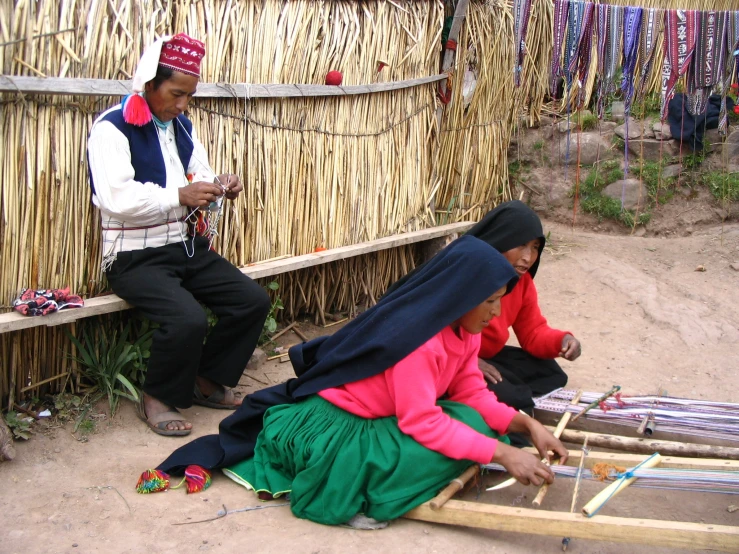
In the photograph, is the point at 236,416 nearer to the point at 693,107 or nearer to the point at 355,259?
the point at 355,259

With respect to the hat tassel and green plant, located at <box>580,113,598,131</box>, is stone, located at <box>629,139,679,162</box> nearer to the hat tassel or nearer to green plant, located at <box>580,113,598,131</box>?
green plant, located at <box>580,113,598,131</box>

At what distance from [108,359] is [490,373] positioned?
1745 mm

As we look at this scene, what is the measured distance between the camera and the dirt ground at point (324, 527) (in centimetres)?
254

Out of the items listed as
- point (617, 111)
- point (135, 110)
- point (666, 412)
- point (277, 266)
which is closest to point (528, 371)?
point (666, 412)

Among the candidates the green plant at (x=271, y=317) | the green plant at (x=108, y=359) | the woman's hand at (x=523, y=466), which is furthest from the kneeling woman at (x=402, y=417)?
the green plant at (x=271, y=317)

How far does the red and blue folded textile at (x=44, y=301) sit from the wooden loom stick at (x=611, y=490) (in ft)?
7.17

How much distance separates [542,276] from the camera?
5570mm

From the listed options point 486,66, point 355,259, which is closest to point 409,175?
point 355,259

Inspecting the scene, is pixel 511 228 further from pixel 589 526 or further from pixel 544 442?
pixel 589 526

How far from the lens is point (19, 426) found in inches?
127

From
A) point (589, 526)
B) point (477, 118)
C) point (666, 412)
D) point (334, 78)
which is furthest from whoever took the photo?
point (477, 118)

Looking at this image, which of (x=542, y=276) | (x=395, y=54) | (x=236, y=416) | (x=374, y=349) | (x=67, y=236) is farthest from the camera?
(x=542, y=276)

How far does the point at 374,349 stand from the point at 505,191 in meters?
4.16

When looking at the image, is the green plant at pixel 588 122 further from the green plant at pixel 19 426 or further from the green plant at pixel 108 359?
the green plant at pixel 19 426
